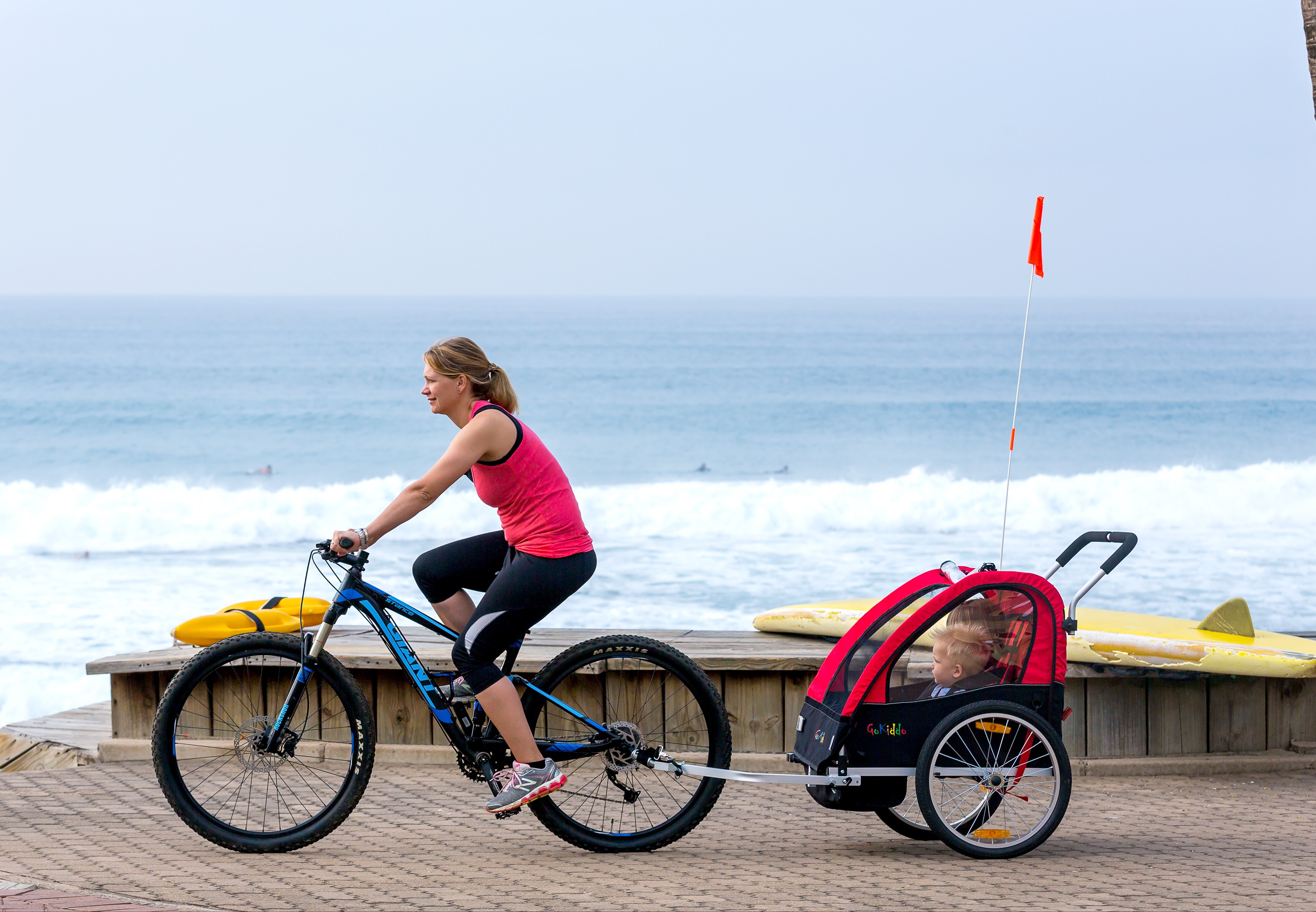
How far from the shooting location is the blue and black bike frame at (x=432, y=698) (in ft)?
13.6

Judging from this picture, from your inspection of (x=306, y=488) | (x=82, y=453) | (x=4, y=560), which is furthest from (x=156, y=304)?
(x=4, y=560)

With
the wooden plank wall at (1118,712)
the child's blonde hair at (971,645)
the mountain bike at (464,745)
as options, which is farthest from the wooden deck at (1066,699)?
the child's blonde hair at (971,645)

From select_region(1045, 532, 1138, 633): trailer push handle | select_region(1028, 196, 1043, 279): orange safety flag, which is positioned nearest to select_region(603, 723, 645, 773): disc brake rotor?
select_region(1045, 532, 1138, 633): trailer push handle

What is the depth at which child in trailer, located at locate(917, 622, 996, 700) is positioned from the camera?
4305 millimetres

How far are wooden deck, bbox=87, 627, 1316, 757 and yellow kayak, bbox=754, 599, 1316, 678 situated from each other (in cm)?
9

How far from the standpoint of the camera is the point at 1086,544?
14.9ft

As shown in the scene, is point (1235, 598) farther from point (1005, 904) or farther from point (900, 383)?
point (900, 383)

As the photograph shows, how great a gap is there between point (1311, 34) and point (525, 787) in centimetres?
405

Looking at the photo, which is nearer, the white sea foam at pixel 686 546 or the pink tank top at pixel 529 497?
the pink tank top at pixel 529 497

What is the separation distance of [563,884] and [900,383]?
178 ft

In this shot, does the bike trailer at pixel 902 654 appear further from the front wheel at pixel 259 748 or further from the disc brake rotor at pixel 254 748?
the disc brake rotor at pixel 254 748

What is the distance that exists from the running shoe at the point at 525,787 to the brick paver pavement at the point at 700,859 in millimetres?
191

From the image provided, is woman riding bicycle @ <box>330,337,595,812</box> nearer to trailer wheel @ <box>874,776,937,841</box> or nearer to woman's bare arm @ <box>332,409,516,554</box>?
woman's bare arm @ <box>332,409,516,554</box>

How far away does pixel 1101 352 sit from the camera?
6544cm
